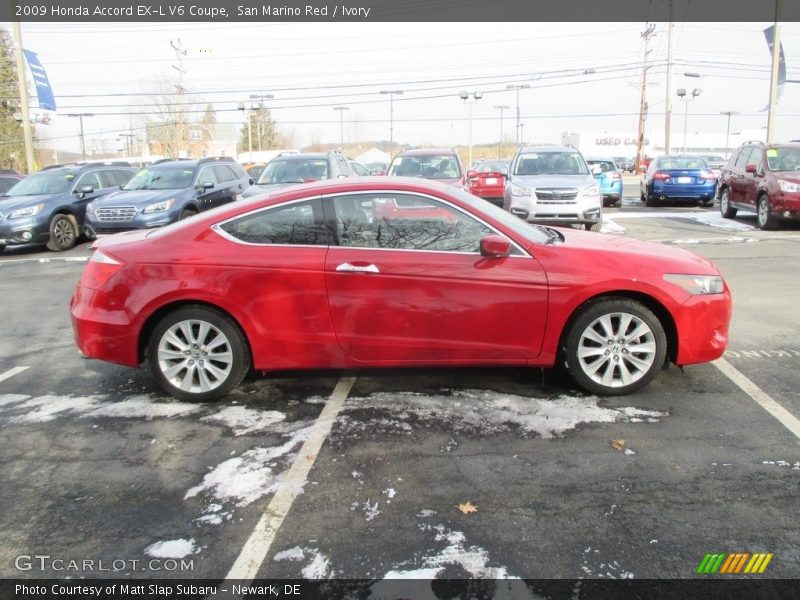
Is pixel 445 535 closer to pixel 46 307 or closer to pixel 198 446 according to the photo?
pixel 198 446

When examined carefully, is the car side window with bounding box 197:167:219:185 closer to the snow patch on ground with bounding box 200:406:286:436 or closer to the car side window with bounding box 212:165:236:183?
the car side window with bounding box 212:165:236:183

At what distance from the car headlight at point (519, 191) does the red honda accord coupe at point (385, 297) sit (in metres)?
7.85

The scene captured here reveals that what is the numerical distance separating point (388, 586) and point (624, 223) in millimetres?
14475

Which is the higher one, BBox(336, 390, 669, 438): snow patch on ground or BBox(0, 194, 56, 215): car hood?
BBox(0, 194, 56, 215): car hood

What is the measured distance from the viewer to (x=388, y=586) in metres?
2.57

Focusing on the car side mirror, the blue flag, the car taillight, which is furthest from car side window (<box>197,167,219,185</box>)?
the blue flag

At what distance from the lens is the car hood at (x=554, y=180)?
12211 millimetres

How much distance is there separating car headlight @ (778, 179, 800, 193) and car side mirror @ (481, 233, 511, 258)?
37.0ft

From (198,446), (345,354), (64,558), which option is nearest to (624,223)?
(345,354)

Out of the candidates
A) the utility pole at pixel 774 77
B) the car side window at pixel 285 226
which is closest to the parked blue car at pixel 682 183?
the utility pole at pixel 774 77

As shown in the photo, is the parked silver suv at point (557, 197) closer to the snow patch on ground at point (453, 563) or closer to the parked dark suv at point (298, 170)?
the parked dark suv at point (298, 170)

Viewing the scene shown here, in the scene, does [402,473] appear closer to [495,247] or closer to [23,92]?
[495,247]

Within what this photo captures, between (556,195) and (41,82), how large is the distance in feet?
75.8

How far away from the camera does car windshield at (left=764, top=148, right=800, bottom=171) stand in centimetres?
1340
